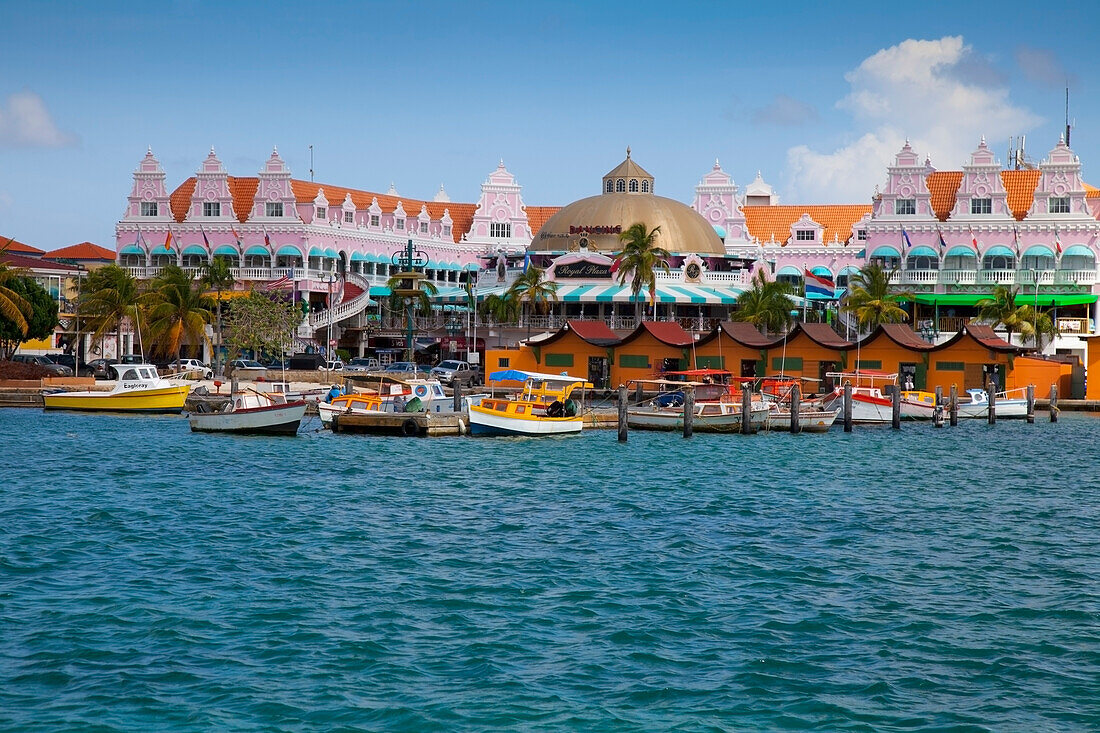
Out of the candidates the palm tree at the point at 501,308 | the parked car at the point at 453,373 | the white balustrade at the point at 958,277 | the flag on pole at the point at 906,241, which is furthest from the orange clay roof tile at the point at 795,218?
the parked car at the point at 453,373

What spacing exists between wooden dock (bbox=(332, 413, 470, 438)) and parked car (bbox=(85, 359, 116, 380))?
28656 millimetres

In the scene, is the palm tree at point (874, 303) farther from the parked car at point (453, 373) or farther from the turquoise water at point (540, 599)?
the turquoise water at point (540, 599)

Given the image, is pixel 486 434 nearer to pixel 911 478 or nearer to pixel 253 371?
pixel 911 478

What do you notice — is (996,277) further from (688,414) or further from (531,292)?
(688,414)

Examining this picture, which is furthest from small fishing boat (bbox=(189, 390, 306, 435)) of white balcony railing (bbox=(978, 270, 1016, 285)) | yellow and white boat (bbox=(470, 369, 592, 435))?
white balcony railing (bbox=(978, 270, 1016, 285))

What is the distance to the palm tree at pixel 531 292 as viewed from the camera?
101 m

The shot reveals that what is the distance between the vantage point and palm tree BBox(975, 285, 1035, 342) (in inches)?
3627

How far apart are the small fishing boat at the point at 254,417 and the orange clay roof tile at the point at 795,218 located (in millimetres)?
71932

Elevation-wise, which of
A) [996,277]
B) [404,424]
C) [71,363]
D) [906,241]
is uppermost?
[906,241]

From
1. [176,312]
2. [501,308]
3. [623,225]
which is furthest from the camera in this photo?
[623,225]

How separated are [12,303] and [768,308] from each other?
157ft

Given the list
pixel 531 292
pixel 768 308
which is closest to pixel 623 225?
pixel 531 292

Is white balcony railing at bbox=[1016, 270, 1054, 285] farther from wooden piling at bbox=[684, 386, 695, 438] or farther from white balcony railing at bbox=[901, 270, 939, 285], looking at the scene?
wooden piling at bbox=[684, 386, 695, 438]

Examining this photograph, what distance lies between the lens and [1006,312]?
9500 centimetres
